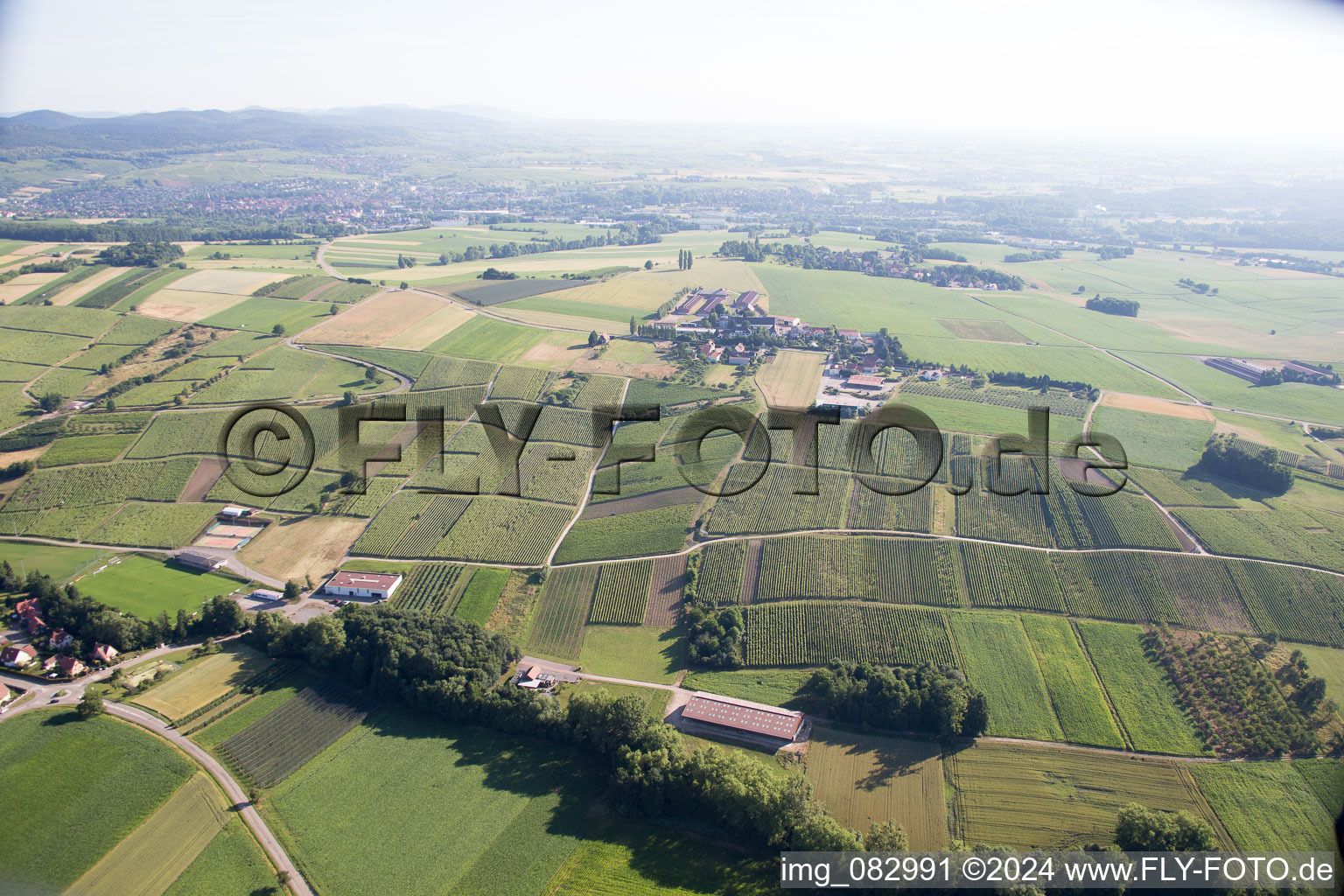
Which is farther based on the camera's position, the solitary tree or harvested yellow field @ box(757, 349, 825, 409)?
harvested yellow field @ box(757, 349, 825, 409)

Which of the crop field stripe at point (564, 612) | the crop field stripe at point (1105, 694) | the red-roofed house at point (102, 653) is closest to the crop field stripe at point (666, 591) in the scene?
the crop field stripe at point (564, 612)

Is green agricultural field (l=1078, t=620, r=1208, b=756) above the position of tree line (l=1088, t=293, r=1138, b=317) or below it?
below

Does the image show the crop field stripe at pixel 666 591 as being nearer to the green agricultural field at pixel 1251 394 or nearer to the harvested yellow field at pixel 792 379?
the harvested yellow field at pixel 792 379

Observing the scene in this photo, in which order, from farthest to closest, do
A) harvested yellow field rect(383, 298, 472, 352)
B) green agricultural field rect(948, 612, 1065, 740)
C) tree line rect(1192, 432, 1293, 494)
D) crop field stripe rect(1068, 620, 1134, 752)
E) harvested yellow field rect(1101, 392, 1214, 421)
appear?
harvested yellow field rect(383, 298, 472, 352) → harvested yellow field rect(1101, 392, 1214, 421) → tree line rect(1192, 432, 1293, 494) → green agricultural field rect(948, 612, 1065, 740) → crop field stripe rect(1068, 620, 1134, 752)

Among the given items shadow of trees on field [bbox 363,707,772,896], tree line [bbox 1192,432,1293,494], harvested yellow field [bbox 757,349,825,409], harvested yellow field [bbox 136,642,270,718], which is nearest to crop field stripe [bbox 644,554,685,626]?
shadow of trees on field [bbox 363,707,772,896]

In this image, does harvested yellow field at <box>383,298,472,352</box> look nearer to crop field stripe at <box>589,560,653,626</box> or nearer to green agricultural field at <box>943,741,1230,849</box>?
crop field stripe at <box>589,560,653,626</box>

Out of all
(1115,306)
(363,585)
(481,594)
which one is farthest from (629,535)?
(1115,306)
